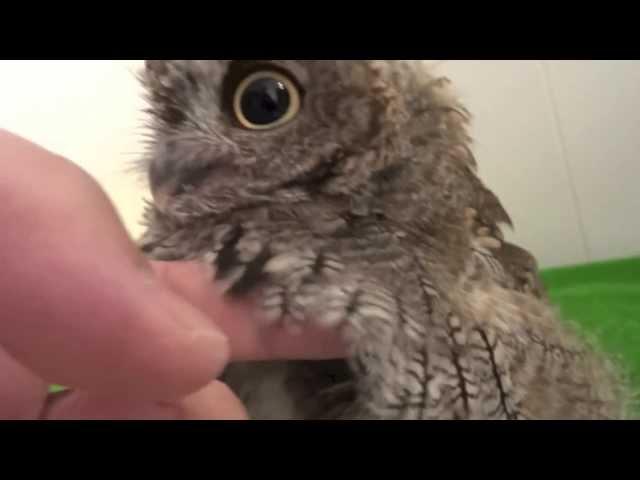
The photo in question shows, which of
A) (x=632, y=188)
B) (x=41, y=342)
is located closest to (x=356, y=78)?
(x=41, y=342)

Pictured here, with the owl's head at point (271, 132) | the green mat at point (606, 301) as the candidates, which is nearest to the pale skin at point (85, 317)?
the owl's head at point (271, 132)

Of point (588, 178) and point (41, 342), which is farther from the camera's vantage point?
point (588, 178)

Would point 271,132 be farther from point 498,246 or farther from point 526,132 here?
point 526,132

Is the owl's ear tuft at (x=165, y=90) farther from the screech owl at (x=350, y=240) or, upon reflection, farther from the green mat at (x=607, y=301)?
the green mat at (x=607, y=301)

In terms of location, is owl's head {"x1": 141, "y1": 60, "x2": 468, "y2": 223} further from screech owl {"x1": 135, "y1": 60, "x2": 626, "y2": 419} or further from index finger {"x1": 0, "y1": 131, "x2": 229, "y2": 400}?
index finger {"x1": 0, "y1": 131, "x2": 229, "y2": 400}

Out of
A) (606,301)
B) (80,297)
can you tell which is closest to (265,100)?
(80,297)
